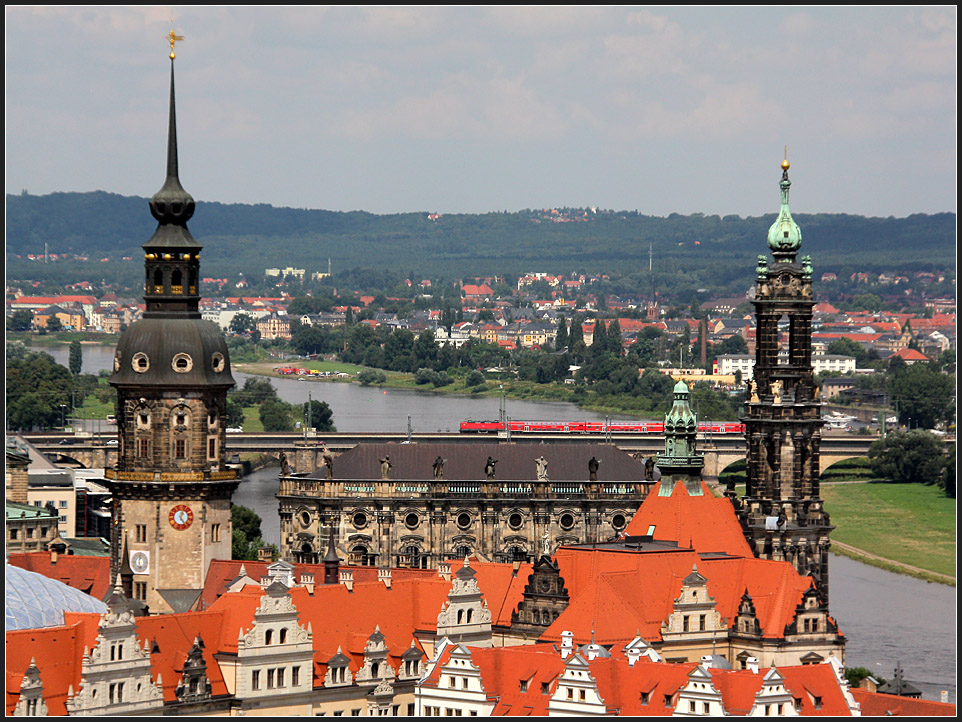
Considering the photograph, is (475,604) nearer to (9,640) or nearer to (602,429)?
(9,640)

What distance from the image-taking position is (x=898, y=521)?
174m

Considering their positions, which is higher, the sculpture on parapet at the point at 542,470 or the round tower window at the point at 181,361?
the round tower window at the point at 181,361

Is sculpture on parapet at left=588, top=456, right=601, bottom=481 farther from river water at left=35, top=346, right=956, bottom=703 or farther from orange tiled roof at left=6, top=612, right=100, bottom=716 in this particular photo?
orange tiled roof at left=6, top=612, right=100, bottom=716

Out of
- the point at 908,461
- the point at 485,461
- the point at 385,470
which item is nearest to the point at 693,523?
the point at 385,470

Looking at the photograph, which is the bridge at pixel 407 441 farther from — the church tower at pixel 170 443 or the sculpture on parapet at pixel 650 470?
the church tower at pixel 170 443

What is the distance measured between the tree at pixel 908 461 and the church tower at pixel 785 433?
278ft

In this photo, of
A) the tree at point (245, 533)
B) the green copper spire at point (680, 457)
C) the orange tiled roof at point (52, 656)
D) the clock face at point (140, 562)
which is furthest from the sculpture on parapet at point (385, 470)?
the orange tiled roof at point (52, 656)

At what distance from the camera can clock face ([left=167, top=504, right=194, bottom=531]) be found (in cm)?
9606

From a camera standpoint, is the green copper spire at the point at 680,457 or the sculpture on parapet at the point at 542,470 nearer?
the green copper spire at the point at 680,457

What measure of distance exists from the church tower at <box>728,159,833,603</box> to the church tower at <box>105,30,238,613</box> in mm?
19316

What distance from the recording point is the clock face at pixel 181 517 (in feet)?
315

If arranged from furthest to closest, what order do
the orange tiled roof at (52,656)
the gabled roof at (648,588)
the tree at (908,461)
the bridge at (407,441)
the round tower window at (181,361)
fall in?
1. the tree at (908,461)
2. the bridge at (407,441)
3. the round tower window at (181,361)
4. the gabled roof at (648,588)
5. the orange tiled roof at (52,656)

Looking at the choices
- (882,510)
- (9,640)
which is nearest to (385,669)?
(9,640)

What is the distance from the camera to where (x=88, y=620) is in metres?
79.5
